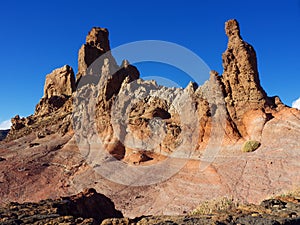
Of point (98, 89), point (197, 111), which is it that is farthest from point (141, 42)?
point (98, 89)

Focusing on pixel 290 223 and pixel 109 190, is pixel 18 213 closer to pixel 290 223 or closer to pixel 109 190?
pixel 290 223

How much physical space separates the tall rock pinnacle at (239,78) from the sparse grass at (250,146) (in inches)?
157

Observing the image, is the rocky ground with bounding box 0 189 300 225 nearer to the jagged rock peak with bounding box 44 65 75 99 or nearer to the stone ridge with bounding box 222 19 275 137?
the stone ridge with bounding box 222 19 275 137

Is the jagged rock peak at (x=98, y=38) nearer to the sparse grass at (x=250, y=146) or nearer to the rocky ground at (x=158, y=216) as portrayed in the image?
the sparse grass at (x=250, y=146)

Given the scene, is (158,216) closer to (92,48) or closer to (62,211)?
(62,211)

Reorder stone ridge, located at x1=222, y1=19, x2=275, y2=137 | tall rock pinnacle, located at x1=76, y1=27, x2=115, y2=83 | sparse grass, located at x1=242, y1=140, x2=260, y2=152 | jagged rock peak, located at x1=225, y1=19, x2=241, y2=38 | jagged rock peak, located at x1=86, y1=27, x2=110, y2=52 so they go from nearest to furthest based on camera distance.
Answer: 1. sparse grass, located at x1=242, y1=140, x2=260, y2=152
2. stone ridge, located at x1=222, y1=19, x2=275, y2=137
3. jagged rock peak, located at x1=225, y1=19, x2=241, y2=38
4. tall rock pinnacle, located at x1=76, y1=27, x2=115, y2=83
5. jagged rock peak, located at x1=86, y1=27, x2=110, y2=52

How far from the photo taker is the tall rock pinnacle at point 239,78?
3131 cm

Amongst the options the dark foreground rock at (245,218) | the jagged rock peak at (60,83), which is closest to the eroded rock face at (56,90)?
the jagged rock peak at (60,83)

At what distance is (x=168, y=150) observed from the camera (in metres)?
33.0

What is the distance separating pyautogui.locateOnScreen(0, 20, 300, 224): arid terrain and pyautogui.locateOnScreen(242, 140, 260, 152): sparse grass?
0.51 ft

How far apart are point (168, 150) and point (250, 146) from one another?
970cm

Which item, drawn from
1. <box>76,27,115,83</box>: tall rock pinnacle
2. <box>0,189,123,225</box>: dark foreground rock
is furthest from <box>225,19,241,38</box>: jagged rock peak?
<box>76,27,115,83</box>: tall rock pinnacle

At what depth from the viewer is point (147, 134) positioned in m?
35.5

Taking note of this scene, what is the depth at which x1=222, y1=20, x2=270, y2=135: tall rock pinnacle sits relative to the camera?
31.3 meters
